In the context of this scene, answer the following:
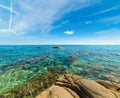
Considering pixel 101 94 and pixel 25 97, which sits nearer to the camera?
pixel 101 94

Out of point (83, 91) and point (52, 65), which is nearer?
point (83, 91)

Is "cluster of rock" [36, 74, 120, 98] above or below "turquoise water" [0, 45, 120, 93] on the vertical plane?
above

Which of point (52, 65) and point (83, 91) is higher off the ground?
point (83, 91)

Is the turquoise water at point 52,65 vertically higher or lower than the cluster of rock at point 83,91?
lower

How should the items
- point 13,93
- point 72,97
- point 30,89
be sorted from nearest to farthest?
point 72,97 → point 13,93 → point 30,89

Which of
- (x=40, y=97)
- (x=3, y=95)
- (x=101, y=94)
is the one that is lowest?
(x=3, y=95)

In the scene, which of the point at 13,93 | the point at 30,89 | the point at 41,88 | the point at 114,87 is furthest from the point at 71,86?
the point at 13,93

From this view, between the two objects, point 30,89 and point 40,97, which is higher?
point 40,97

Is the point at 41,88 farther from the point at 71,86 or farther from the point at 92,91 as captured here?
the point at 92,91

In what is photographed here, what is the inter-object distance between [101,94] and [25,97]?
19.7 feet

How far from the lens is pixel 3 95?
9.52 metres

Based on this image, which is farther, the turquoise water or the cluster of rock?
the turquoise water

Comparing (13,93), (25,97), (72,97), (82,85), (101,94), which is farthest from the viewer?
(13,93)

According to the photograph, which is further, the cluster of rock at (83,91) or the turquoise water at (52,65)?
the turquoise water at (52,65)
